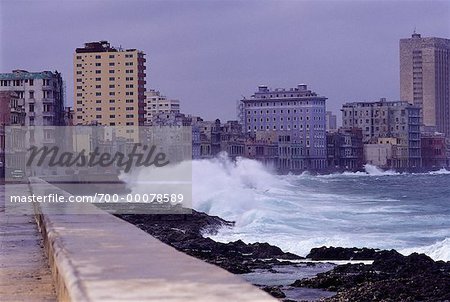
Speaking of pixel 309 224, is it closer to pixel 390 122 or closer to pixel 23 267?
pixel 23 267

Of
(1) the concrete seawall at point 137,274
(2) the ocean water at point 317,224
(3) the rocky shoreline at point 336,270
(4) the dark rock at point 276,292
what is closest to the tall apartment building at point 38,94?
(2) the ocean water at point 317,224

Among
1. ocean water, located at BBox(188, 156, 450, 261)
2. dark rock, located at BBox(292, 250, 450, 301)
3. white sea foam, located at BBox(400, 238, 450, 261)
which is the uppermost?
dark rock, located at BBox(292, 250, 450, 301)

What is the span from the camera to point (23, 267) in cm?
796

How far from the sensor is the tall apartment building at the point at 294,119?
523 feet

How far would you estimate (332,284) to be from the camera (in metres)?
12.6

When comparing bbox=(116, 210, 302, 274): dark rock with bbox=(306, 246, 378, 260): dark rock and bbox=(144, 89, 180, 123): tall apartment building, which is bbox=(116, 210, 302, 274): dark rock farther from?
bbox=(144, 89, 180, 123): tall apartment building

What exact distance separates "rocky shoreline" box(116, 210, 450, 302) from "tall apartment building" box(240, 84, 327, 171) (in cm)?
13609

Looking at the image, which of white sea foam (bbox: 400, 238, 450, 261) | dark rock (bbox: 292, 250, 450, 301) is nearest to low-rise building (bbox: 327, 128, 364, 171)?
white sea foam (bbox: 400, 238, 450, 261)

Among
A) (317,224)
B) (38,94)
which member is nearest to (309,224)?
(317,224)

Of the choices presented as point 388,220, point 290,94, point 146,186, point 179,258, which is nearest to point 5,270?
point 179,258

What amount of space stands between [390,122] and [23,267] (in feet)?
539

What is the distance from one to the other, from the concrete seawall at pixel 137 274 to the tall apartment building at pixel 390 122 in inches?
6318

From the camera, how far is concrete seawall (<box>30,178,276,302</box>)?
10.7ft

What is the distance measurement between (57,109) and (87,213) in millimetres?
80318
